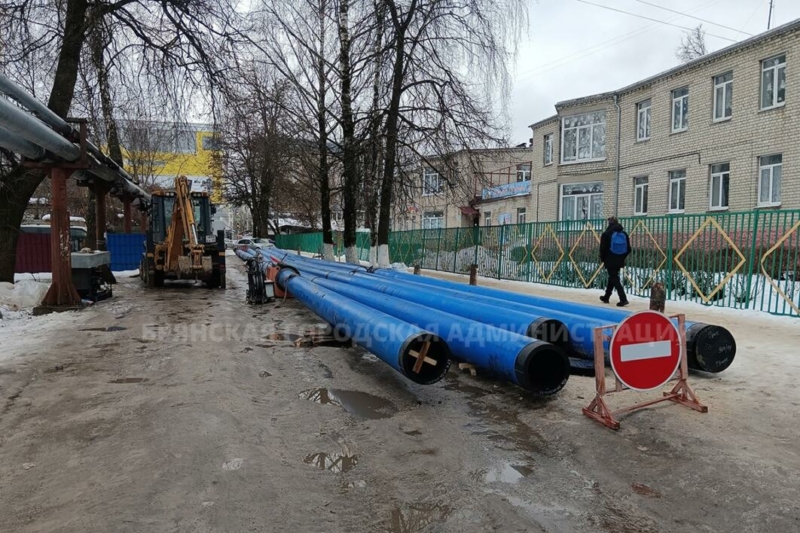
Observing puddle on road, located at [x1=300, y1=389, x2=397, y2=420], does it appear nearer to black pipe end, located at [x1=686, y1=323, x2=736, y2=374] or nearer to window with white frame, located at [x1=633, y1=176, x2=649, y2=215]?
black pipe end, located at [x1=686, y1=323, x2=736, y2=374]

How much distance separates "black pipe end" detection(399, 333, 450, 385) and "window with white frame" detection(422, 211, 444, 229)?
33056 mm

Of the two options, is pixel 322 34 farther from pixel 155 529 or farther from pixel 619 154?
pixel 155 529

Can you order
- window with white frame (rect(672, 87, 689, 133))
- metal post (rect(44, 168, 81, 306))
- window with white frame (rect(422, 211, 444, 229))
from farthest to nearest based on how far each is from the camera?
1. window with white frame (rect(422, 211, 444, 229))
2. window with white frame (rect(672, 87, 689, 133))
3. metal post (rect(44, 168, 81, 306))

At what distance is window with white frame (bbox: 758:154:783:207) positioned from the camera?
51.2 feet

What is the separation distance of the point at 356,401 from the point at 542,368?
186 cm

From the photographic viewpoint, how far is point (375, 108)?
57.4 feet

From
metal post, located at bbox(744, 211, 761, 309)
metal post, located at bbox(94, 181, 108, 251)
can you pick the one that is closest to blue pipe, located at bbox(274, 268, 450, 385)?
metal post, located at bbox(744, 211, 761, 309)

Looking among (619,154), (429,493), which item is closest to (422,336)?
(429,493)

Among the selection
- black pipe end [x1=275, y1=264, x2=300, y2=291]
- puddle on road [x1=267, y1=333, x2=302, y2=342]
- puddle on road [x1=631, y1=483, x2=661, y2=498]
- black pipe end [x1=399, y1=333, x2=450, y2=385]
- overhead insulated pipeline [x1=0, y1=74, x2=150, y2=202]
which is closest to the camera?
puddle on road [x1=631, y1=483, x2=661, y2=498]

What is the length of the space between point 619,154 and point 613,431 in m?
20.2

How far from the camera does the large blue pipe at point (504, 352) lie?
4500mm

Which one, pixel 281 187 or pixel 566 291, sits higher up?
pixel 281 187

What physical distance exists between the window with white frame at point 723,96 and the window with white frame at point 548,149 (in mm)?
8767

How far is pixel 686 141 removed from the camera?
1867cm
